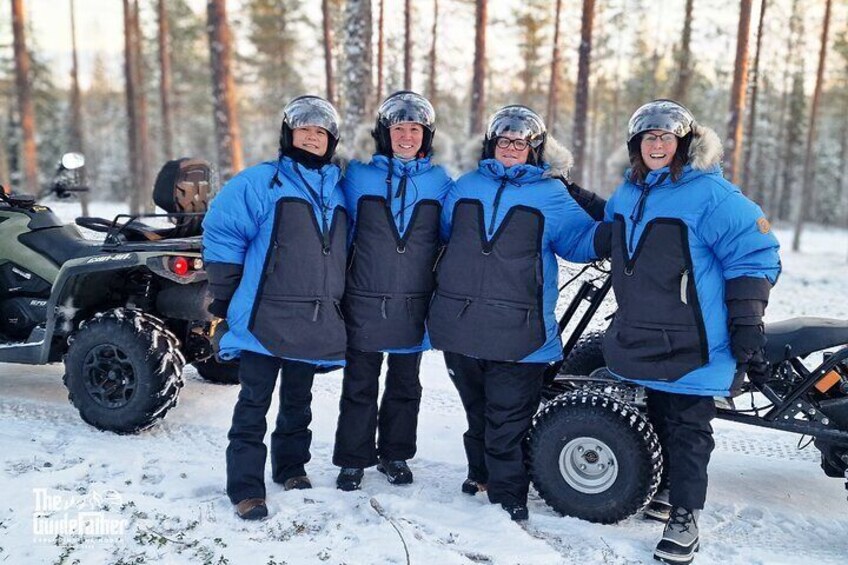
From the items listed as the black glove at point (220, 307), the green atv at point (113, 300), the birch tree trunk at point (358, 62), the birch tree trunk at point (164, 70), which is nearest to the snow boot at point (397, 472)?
the black glove at point (220, 307)

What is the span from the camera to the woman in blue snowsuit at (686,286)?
307 centimetres

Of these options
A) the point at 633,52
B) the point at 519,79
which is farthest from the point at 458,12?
the point at 633,52

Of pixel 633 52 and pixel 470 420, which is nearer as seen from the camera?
pixel 470 420

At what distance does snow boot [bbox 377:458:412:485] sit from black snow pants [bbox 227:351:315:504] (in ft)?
1.57

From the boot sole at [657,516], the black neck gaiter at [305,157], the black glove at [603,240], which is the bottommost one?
the boot sole at [657,516]

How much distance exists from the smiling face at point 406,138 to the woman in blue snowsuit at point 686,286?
3.86 feet

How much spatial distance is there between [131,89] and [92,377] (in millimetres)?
18357

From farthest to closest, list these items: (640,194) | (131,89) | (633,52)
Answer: (633,52) < (131,89) < (640,194)

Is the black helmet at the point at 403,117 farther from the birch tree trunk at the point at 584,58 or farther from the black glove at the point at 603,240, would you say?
the birch tree trunk at the point at 584,58

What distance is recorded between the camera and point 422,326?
3.83 meters

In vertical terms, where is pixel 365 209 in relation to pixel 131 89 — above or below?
below

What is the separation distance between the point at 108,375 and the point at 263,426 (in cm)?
152

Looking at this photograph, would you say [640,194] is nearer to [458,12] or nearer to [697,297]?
[697,297]

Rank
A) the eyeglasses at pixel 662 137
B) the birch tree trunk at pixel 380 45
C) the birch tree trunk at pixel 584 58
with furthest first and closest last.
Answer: the birch tree trunk at pixel 380 45 → the birch tree trunk at pixel 584 58 → the eyeglasses at pixel 662 137
